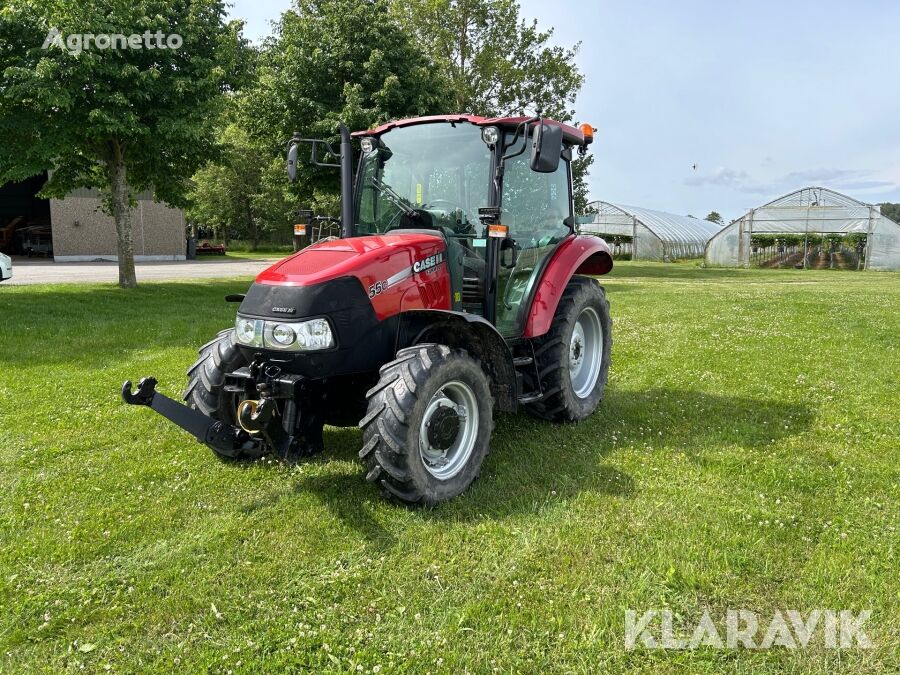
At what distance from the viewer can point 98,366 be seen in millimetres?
7637

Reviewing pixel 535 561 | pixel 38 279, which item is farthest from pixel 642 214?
pixel 535 561

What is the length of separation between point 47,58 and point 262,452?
1086cm

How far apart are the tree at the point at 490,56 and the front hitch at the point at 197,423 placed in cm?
1967

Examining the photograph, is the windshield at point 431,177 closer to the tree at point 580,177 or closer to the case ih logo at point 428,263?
the case ih logo at point 428,263

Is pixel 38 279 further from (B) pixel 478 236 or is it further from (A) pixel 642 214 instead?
(A) pixel 642 214

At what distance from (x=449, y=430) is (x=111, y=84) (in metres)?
11.8

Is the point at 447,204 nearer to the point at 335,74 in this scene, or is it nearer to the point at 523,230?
the point at 523,230

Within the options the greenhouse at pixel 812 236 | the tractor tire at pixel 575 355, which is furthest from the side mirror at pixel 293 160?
the greenhouse at pixel 812 236

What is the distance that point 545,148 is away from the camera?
4.02m

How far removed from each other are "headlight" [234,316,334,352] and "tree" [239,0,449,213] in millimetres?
13029

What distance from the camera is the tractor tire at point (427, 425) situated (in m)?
3.57

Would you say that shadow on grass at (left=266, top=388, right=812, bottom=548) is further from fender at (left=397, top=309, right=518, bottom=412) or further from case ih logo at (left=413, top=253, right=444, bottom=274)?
case ih logo at (left=413, top=253, right=444, bottom=274)

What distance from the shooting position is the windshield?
15.1 feet

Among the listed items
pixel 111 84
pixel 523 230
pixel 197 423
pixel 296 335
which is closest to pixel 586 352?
pixel 523 230
